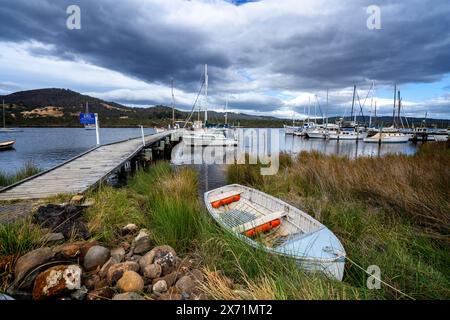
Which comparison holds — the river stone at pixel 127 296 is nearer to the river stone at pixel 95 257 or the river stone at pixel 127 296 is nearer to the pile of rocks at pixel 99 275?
Result: the pile of rocks at pixel 99 275

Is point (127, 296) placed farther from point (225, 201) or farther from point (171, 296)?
point (225, 201)

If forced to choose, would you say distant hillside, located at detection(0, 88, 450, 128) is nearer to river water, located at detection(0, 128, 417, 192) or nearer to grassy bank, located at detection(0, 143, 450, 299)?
river water, located at detection(0, 128, 417, 192)

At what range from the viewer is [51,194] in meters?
6.04

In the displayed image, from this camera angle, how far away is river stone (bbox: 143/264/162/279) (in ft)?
10.8

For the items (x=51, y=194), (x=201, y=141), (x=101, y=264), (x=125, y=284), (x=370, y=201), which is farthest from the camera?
(x=201, y=141)

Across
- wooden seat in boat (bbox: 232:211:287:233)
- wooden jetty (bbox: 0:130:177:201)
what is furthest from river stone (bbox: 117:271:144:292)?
wooden jetty (bbox: 0:130:177:201)

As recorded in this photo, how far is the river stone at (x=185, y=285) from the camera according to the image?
2.96 metres

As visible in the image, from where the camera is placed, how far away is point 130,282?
3002mm

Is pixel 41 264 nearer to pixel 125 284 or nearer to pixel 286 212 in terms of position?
pixel 125 284

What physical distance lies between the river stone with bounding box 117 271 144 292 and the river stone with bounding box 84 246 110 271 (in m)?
0.71

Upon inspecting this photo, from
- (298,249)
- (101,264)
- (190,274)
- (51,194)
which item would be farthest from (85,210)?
(298,249)

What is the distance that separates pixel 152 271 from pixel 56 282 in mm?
1121

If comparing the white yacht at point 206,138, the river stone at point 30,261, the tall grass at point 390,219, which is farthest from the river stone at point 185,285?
the white yacht at point 206,138
